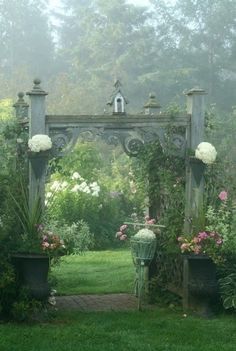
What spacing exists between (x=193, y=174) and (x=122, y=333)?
2.12 meters

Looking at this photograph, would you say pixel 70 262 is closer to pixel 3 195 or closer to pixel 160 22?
pixel 3 195

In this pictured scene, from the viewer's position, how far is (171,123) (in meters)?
7.28

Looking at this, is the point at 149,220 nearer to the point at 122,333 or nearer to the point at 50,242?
the point at 50,242

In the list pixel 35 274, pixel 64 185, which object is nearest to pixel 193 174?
pixel 35 274

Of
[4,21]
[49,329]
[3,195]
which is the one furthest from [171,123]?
[4,21]

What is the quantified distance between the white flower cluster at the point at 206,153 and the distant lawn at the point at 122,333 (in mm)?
1702

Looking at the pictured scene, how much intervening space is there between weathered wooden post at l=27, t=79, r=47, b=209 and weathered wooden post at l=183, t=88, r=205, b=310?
166 centimetres

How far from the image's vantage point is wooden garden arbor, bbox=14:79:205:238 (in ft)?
22.7

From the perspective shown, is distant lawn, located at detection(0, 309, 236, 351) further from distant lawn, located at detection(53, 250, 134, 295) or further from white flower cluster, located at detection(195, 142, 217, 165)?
white flower cluster, located at detection(195, 142, 217, 165)

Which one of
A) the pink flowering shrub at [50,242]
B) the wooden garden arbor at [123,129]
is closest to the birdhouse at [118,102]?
the wooden garden arbor at [123,129]

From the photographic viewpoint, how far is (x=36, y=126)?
6906mm

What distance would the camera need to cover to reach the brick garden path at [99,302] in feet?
24.1

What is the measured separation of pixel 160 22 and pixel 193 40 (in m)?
2.70

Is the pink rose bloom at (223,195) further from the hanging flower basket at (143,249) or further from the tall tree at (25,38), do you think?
the tall tree at (25,38)
